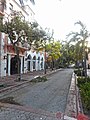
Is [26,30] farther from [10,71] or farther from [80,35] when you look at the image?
[10,71]

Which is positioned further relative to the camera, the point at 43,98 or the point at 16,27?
the point at 16,27

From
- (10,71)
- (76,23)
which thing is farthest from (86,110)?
(10,71)

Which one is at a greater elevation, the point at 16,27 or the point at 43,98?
the point at 16,27

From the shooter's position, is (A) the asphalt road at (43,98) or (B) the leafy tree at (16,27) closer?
(A) the asphalt road at (43,98)

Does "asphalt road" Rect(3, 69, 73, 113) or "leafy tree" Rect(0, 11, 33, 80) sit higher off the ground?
"leafy tree" Rect(0, 11, 33, 80)

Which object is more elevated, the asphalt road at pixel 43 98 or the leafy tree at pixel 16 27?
the leafy tree at pixel 16 27

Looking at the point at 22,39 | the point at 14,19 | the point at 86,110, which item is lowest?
the point at 86,110

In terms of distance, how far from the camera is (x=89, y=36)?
31.2 metres

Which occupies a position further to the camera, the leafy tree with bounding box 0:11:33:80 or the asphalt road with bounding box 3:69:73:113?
the leafy tree with bounding box 0:11:33:80

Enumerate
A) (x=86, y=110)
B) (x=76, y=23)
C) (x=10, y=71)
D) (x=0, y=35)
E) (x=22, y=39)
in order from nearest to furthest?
(x=86, y=110), (x=22, y=39), (x=76, y=23), (x=0, y=35), (x=10, y=71)

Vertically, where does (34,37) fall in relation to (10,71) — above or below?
above

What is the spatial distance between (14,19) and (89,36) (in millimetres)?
10437

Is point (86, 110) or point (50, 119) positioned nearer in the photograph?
point (50, 119)

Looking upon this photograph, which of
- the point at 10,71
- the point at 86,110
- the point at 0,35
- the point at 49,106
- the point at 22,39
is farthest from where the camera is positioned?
the point at 10,71
